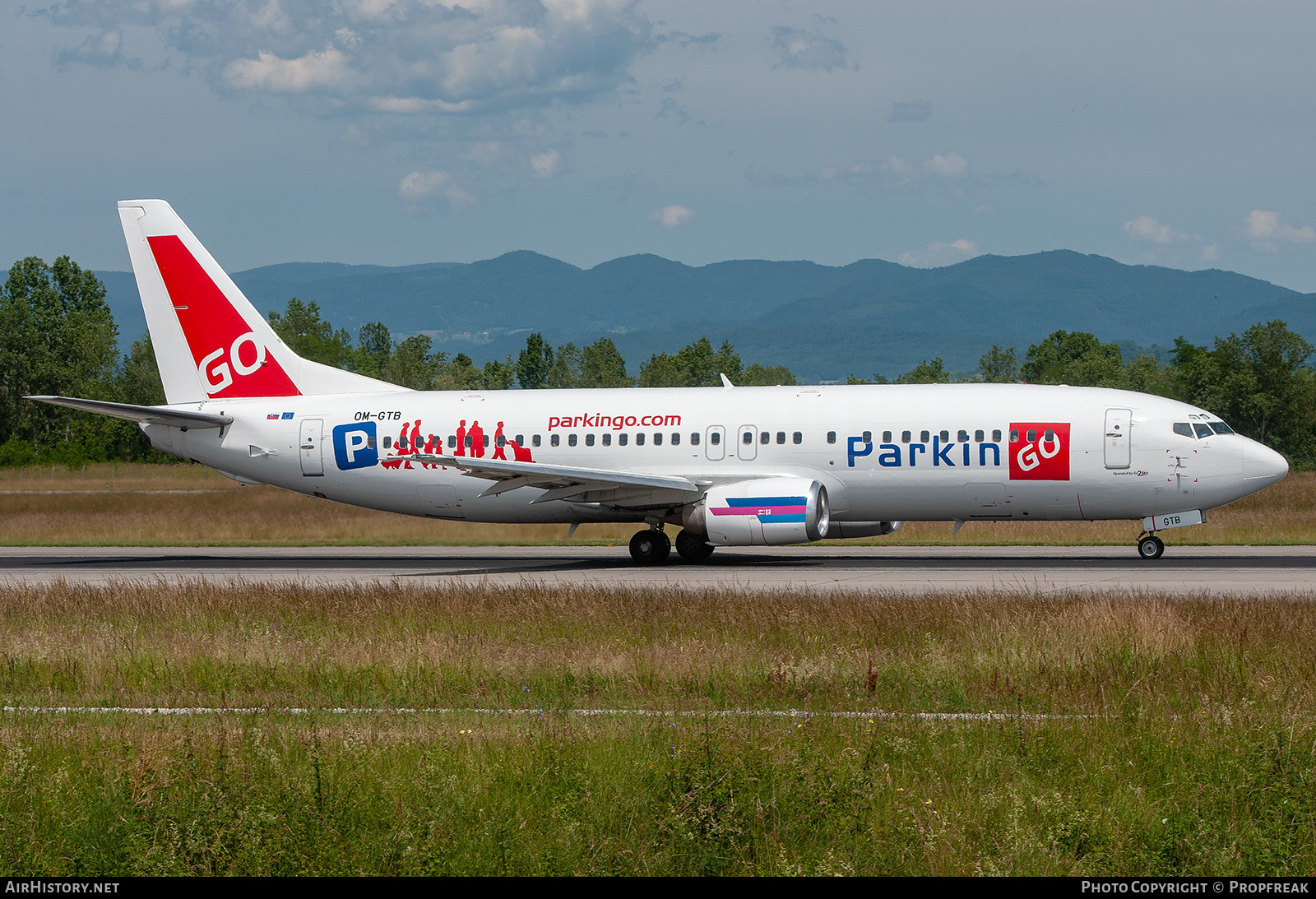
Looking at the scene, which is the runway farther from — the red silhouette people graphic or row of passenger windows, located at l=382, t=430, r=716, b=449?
row of passenger windows, located at l=382, t=430, r=716, b=449

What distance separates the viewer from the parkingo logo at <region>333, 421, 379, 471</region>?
32.0 metres

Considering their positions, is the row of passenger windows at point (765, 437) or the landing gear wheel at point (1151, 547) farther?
the landing gear wheel at point (1151, 547)

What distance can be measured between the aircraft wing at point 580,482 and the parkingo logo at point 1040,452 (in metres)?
6.82

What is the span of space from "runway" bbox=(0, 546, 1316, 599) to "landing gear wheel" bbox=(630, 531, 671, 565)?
1.15 feet

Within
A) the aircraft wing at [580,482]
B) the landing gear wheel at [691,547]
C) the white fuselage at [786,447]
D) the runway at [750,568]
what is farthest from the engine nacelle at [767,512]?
the landing gear wheel at [691,547]

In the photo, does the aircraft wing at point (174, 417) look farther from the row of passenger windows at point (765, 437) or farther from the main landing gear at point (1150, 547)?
the main landing gear at point (1150, 547)

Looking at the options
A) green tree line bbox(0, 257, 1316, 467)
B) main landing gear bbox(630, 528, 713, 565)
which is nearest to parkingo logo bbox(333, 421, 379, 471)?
main landing gear bbox(630, 528, 713, 565)

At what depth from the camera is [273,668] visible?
48.2 feet

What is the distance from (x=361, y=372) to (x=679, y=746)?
120m

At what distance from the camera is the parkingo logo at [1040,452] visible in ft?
91.8

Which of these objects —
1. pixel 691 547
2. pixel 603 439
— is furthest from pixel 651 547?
pixel 603 439
